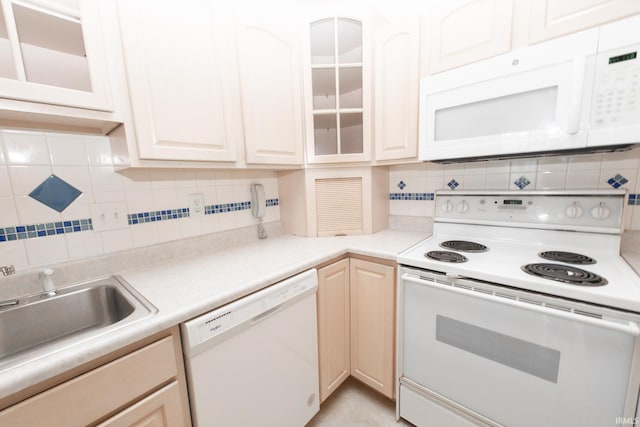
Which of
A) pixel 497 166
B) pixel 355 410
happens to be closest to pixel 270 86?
pixel 497 166

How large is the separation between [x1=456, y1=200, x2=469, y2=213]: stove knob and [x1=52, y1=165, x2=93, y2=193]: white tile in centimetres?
188

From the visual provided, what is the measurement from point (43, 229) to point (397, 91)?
178 centimetres

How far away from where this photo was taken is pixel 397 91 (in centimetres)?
144

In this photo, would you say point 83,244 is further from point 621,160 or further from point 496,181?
point 621,160

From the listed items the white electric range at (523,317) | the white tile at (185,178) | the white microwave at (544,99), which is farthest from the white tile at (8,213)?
the white microwave at (544,99)

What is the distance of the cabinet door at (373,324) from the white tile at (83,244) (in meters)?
1.23

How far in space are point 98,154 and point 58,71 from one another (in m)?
0.32

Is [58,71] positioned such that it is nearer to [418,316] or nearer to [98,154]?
[98,154]

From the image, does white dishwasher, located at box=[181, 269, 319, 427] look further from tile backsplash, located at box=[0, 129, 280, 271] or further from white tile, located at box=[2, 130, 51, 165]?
white tile, located at box=[2, 130, 51, 165]

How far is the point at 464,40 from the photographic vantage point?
3.89 ft

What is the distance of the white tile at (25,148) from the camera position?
930mm

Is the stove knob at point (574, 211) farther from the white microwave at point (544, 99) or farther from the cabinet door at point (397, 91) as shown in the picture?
the cabinet door at point (397, 91)

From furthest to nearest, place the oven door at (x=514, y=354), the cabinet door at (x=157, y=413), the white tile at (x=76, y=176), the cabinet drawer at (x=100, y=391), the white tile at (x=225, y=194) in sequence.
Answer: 1. the white tile at (x=225, y=194)
2. the white tile at (x=76, y=176)
3. the oven door at (x=514, y=354)
4. the cabinet door at (x=157, y=413)
5. the cabinet drawer at (x=100, y=391)

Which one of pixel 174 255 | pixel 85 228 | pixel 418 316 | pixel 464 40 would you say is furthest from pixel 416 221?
pixel 85 228
